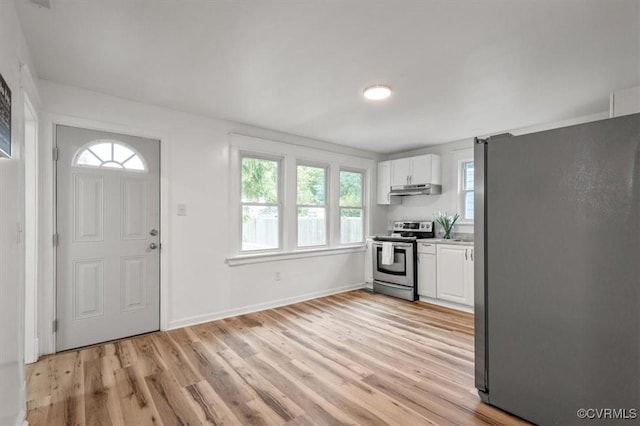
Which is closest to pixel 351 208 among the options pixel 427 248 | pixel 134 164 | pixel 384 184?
pixel 384 184

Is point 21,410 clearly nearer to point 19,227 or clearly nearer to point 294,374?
point 19,227

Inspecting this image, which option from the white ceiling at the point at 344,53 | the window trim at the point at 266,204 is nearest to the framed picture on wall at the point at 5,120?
the white ceiling at the point at 344,53

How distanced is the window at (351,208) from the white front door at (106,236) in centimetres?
283

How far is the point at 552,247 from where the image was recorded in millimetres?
1757

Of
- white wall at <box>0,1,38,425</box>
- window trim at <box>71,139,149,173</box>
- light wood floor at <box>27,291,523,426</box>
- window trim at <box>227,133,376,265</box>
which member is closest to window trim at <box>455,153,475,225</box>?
window trim at <box>227,133,376,265</box>

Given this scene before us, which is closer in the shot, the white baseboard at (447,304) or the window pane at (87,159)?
the window pane at (87,159)

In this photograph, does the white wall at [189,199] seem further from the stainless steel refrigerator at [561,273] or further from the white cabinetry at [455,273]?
the stainless steel refrigerator at [561,273]

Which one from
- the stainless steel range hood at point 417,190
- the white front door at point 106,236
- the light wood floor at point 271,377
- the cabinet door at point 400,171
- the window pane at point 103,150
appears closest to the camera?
the light wood floor at point 271,377

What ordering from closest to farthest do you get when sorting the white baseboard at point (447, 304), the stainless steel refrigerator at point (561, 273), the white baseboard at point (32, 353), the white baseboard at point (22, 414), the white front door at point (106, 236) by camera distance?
the stainless steel refrigerator at point (561, 273) < the white baseboard at point (22, 414) < the white baseboard at point (32, 353) < the white front door at point (106, 236) < the white baseboard at point (447, 304)

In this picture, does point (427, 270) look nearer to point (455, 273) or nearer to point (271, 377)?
point (455, 273)

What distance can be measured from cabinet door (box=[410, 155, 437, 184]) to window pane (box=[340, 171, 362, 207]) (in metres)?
0.91

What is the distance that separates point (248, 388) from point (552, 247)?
7.09ft

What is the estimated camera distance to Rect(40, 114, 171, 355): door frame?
108 inches

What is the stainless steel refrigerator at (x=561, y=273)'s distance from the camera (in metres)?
1.54
